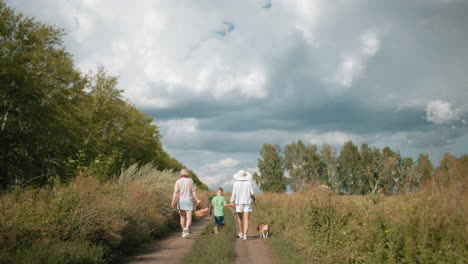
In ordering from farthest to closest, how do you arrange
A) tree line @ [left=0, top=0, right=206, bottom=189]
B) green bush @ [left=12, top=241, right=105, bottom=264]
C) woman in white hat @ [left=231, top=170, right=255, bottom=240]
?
1. tree line @ [left=0, top=0, right=206, bottom=189]
2. woman in white hat @ [left=231, top=170, right=255, bottom=240]
3. green bush @ [left=12, top=241, right=105, bottom=264]

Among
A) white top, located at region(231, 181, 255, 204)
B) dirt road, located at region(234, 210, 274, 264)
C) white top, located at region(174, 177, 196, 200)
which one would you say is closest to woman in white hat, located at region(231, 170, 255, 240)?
white top, located at region(231, 181, 255, 204)

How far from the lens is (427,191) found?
596 cm

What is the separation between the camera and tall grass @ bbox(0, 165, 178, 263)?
718 centimetres

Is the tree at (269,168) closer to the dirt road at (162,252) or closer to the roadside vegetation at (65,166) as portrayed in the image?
the roadside vegetation at (65,166)

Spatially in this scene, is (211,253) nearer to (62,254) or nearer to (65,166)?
(62,254)

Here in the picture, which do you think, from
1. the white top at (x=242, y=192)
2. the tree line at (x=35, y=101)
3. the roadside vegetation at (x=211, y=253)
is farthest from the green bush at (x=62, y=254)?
the tree line at (x=35, y=101)

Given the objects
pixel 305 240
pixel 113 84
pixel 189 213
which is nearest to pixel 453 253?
pixel 305 240

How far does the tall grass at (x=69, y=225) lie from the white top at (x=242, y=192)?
3358 mm

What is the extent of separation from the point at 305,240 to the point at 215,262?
3.03 meters

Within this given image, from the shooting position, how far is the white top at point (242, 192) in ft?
46.1

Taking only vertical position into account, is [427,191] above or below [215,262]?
above

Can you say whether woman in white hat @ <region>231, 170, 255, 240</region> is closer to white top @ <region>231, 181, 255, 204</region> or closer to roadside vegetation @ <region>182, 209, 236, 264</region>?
white top @ <region>231, 181, 255, 204</region>

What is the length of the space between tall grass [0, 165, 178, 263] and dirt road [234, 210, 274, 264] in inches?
117

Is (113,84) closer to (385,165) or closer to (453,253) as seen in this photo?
(385,165)
